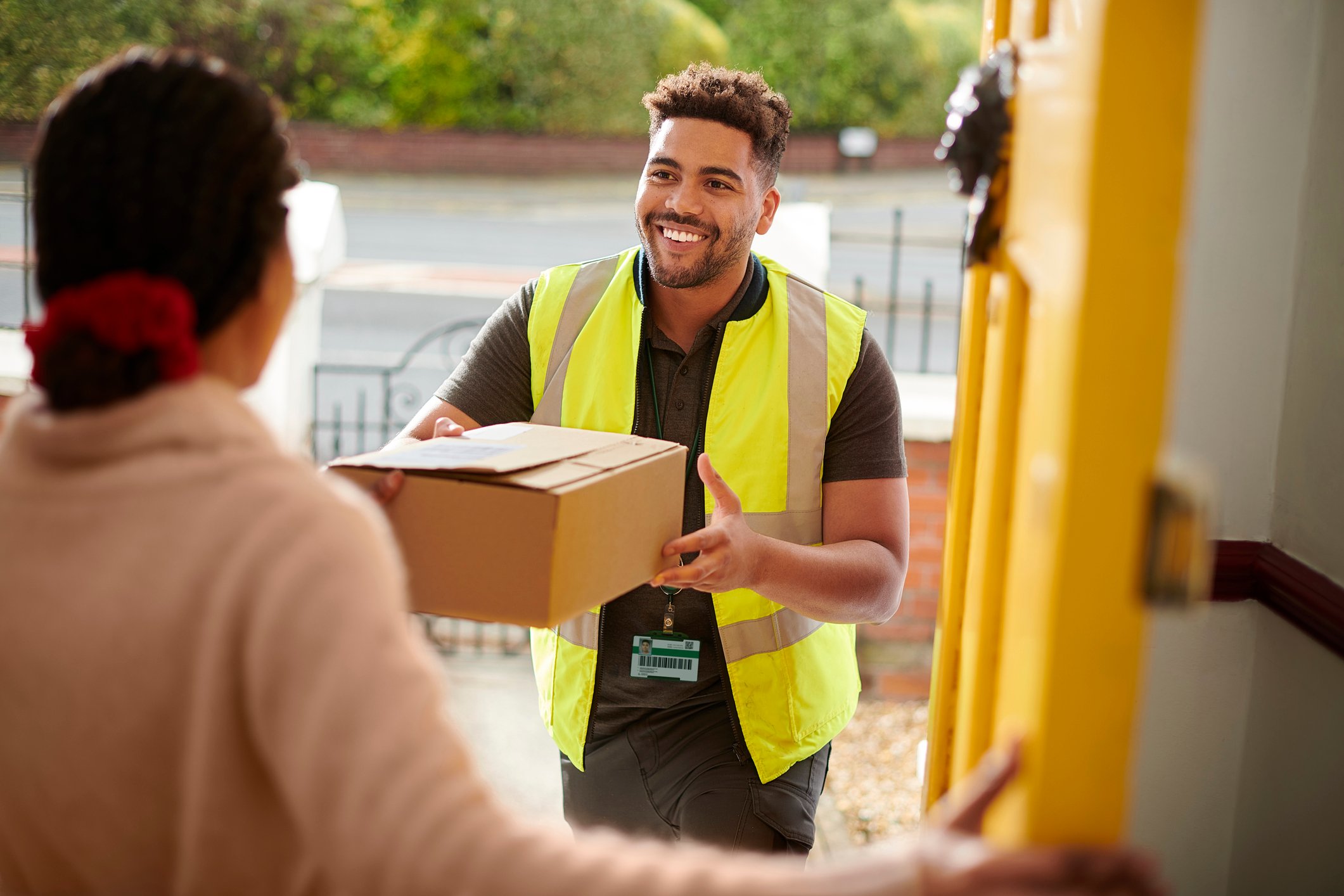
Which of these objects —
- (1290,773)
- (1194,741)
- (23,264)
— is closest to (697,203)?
(1194,741)

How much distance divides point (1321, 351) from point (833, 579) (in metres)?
0.88

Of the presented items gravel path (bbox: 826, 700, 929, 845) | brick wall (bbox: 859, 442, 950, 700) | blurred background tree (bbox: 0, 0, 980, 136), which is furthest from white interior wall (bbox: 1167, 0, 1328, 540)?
blurred background tree (bbox: 0, 0, 980, 136)

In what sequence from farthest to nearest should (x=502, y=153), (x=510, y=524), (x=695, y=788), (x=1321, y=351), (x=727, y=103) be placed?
(x=502, y=153) < (x=727, y=103) < (x=695, y=788) < (x=1321, y=351) < (x=510, y=524)

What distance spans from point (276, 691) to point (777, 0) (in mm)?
22453

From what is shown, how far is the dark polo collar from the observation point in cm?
229

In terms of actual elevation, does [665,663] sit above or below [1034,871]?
below

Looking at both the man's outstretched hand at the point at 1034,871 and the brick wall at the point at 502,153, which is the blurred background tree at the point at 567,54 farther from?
the man's outstretched hand at the point at 1034,871

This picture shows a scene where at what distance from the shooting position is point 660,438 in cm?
228

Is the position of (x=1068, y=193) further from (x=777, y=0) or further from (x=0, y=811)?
(x=777, y=0)

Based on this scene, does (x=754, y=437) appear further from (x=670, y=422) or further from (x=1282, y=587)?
(x=1282, y=587)

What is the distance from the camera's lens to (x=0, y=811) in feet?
3.28

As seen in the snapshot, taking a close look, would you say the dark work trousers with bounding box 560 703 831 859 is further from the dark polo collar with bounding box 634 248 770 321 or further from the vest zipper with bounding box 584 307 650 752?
the dark polo collar with bounding box 634 248 770 321

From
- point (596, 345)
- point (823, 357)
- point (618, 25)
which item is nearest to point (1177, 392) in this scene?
point (823, 357)

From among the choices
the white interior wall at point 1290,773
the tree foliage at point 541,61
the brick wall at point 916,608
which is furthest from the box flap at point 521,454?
the tree foliage at point 541,61
